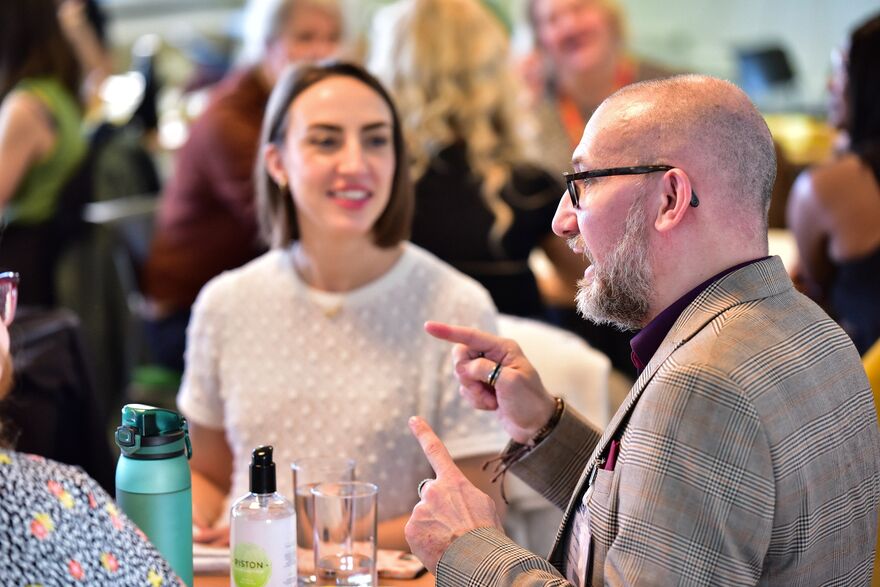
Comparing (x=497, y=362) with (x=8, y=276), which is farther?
(x=497, y=362)

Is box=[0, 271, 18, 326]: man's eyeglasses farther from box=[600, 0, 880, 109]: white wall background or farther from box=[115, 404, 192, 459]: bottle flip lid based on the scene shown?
box=[600, 0, 880, 109]: white wall background

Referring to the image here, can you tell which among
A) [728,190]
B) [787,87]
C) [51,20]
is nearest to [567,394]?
[728,190]

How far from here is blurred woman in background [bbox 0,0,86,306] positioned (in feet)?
11.8

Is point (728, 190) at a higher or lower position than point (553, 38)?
lower

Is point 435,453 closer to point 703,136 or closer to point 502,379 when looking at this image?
point 502,379

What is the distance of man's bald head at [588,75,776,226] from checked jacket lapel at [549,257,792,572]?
0.24 feet

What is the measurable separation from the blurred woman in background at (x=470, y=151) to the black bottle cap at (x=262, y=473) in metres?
1.56

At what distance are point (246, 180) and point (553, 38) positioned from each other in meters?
1.39

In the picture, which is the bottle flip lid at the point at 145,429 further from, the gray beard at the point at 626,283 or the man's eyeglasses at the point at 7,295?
the gray beard at the point at 626,283

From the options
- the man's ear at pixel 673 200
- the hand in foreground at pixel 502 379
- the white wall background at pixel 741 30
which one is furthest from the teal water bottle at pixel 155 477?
the white wall background at pixel 741 30

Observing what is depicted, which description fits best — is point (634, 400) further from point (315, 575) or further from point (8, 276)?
point (8, 276)

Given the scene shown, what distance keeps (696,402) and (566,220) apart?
1.12 feet

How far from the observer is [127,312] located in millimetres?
3814

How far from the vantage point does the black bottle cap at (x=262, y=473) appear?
1.33 metres
